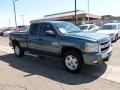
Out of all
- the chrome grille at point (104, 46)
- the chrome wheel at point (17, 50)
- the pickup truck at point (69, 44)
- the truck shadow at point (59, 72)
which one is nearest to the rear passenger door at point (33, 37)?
the pickup truck at point (69, 44)

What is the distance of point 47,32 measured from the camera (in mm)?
7062

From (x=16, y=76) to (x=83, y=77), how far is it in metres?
2.36

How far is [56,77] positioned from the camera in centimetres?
605

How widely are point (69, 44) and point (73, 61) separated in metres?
0.62

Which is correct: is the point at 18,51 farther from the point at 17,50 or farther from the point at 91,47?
the point at 91,47

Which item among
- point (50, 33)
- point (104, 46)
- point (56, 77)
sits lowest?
point (56, 77)

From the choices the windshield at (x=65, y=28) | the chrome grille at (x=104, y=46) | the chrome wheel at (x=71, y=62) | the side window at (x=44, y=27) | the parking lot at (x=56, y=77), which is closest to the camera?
the parking lot at (x=56, y=77)

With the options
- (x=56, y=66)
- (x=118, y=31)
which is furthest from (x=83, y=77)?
(x=118, y=31)

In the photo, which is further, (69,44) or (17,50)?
(17,50)

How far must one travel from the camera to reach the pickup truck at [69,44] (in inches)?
231

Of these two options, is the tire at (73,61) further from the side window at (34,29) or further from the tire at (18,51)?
the tire at (18,51)

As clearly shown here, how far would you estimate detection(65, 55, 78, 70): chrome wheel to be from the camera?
634 cm

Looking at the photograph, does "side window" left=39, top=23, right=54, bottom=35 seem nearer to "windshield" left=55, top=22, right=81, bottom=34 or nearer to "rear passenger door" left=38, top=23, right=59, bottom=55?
"rear passenger door" left=38, top=23, right=59, bottom=55

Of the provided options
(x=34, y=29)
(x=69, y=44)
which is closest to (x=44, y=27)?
(x=34, y=29)
